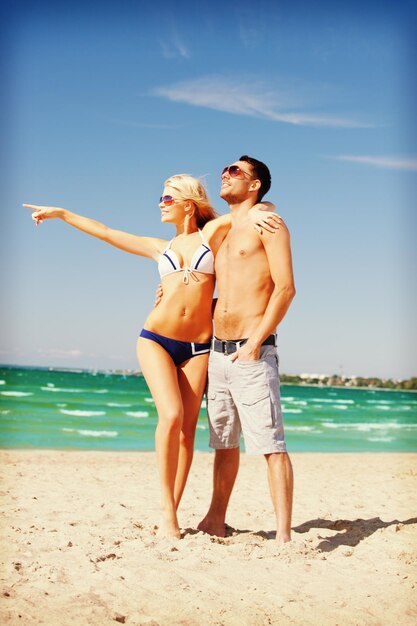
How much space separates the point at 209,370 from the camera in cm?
460

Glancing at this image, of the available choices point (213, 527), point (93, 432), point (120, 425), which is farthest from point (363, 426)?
point (213, 527)

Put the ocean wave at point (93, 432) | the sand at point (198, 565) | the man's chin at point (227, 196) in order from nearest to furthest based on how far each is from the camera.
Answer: the sand at point (198, 565) < the man's chin at point (227, 196) < the ocean wave at point (93, 432)

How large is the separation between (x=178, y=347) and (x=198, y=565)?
1.45 m

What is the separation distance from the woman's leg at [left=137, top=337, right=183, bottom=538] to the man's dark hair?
1374 mm

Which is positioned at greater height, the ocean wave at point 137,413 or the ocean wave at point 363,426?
the ocean wave at point 363,426

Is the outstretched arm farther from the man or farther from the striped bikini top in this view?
the man

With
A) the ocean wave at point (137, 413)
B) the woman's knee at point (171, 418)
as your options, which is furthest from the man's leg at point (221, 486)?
the ocean wave at point (137, 413)

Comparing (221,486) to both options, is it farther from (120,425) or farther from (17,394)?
(17,394)

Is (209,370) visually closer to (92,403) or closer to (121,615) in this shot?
(121,615)

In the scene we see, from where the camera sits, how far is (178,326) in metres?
4.57

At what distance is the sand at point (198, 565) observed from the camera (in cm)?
321

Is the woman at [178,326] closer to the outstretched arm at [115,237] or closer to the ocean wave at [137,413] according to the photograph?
Result: the outstretched arm at [115,237]

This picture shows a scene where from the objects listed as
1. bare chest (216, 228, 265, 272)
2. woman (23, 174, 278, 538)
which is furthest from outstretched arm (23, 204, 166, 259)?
bare chest (216, 228, 265, 272)

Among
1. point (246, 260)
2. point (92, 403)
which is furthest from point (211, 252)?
point (92, 403)
